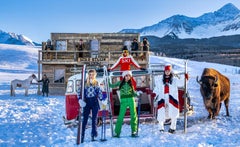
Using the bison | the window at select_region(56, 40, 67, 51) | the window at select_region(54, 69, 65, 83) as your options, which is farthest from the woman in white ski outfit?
the window at select_region(56, 40, 67, 51)

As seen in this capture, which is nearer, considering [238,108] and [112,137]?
[112,137]

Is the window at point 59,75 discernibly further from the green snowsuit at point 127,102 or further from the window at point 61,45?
the green snowsuit at point 127,102

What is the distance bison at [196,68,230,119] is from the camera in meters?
12.5

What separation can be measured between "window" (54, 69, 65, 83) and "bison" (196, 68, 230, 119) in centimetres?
1585

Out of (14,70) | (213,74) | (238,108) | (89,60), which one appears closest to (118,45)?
(89,60)

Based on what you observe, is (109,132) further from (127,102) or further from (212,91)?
(212,91)

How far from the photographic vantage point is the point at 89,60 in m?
27.2

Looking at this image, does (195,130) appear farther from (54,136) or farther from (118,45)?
(118,45)

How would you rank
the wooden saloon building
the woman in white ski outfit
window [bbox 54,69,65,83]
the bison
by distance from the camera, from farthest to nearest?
window [bbox 54,69,65,83] < the wooden saloon building < the bison < the woman in white ski outfit

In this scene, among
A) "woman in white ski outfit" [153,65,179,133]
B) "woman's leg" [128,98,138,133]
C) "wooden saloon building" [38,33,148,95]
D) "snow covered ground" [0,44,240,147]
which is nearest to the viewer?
"snow covered ground" [0,44,240,147]

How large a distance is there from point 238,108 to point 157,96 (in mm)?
7997

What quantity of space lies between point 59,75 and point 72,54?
2258mm

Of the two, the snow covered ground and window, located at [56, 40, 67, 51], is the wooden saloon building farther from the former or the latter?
the snow covered ground

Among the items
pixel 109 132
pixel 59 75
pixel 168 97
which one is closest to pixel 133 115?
pixel 168 97
